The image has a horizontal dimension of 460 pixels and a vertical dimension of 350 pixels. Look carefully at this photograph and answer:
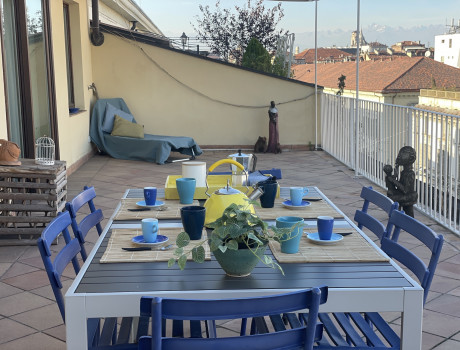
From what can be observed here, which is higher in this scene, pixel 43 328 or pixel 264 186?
pixel 264 186

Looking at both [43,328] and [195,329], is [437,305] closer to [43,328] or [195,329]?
[195,329]

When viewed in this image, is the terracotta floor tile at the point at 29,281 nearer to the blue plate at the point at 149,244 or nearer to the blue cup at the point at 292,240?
the blue plate at the point at 149,244

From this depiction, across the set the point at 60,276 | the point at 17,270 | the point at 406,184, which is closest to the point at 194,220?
the point at 60,276

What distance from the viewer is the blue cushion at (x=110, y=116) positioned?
9.37 m

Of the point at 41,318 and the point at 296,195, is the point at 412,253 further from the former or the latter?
the point at 41,318

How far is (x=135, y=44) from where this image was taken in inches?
397

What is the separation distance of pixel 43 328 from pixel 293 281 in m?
1.71

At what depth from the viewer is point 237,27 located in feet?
67.8

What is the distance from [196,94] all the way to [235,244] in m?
8.60

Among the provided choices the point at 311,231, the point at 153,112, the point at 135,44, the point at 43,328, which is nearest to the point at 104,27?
the point at 135,44

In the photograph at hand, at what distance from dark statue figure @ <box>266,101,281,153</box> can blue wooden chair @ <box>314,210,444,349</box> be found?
745 centimetres

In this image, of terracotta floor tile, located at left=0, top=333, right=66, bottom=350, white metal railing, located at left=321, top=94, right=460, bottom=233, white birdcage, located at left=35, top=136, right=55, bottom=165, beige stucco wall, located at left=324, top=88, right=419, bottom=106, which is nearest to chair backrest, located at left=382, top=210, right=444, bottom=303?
terracotta floor tile, located at left=0, top=333, right=66, bottom=350

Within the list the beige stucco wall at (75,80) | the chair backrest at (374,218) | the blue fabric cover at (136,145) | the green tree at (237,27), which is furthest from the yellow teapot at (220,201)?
the green tree at (237,27)

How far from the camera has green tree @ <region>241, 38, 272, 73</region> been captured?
12836mm
